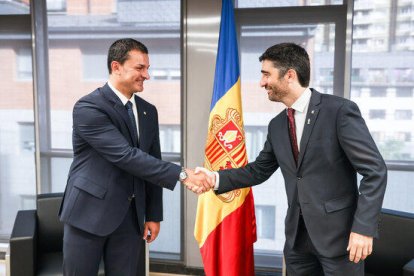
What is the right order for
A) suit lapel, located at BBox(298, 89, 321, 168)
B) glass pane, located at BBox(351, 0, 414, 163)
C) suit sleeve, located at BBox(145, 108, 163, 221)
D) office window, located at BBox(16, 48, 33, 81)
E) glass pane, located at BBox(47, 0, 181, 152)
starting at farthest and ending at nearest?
1. office window, located at BBox(16, 48, 33, 81)
2. glass pane, located at BBox(47, 0, 181, 152)
3. glass pane, located at BBox(351, 0, 414, 163)
4. suit sleeve, located at BBox(145, 108, 163, 221)
5. suit lapel, located at BBox(298, 89, 321, 168)

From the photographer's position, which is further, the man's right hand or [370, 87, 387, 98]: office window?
[370, 87, 387, 98]: office window

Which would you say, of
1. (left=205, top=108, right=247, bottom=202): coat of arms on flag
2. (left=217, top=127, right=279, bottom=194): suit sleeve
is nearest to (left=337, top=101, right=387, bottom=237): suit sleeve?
(left=217, top=127, right=279, bottom=194): suit sleeve

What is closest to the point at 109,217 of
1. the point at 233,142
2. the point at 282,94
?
the point at 282,94

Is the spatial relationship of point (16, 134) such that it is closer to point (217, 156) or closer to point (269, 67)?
point (217, 156)

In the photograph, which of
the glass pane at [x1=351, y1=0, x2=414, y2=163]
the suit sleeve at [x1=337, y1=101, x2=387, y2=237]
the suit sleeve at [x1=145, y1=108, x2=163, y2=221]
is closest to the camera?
the suit sleeve at [x1=337, y1=101, x2=387, y2=237]

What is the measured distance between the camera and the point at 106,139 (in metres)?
1.92

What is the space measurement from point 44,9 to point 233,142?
193cm

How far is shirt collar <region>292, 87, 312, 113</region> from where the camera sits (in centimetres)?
186

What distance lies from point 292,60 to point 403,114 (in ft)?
5.32

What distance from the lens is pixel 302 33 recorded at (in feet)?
10.4

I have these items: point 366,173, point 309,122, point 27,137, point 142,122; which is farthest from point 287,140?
point 27,137

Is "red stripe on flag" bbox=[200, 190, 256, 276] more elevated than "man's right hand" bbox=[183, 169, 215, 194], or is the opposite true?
"man's right hand" bbox=[183, 169, 215, 194]

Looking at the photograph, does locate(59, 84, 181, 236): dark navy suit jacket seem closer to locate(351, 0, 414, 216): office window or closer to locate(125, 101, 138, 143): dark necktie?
locate(125, 101, 138, 143): dark necktie

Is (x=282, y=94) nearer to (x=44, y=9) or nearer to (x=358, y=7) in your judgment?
(x=358, y=7)
